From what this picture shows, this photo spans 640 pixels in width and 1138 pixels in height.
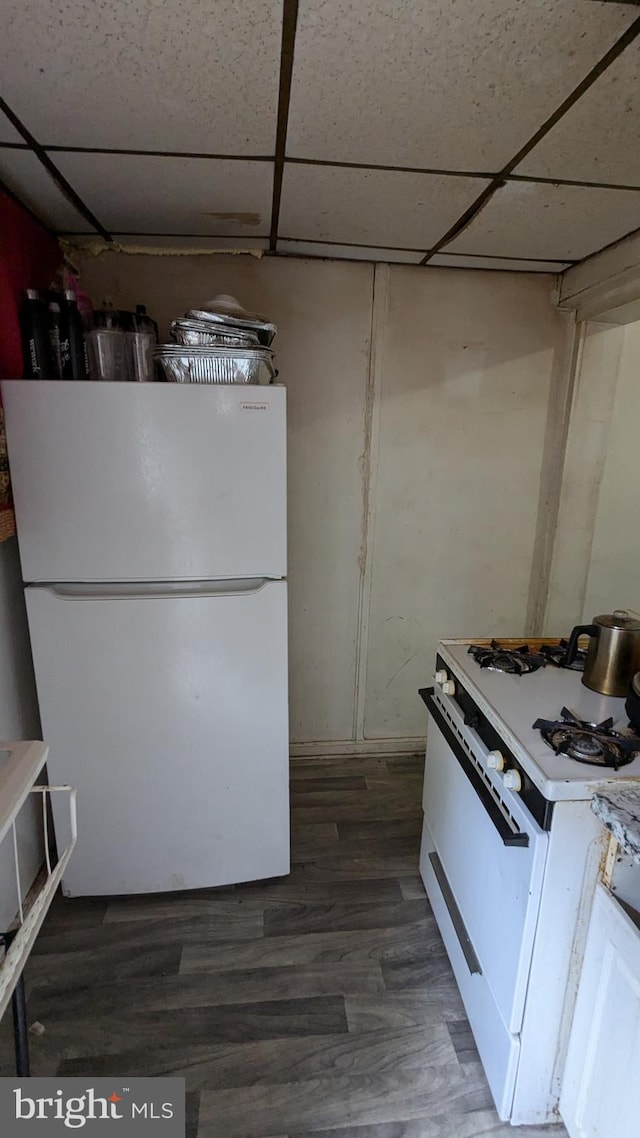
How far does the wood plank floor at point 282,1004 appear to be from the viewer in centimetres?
123

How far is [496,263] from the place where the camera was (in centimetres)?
207

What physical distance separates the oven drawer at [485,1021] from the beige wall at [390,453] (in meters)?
1.02

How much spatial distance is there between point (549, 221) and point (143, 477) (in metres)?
1.48

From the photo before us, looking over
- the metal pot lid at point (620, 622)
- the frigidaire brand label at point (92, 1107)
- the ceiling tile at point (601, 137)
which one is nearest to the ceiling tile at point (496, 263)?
the ceiling tile at point (601, 137)

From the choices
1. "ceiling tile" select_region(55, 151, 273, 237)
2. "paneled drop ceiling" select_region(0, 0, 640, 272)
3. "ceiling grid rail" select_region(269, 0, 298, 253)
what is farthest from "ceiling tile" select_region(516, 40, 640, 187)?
"ceiling tile" select_region(55, 151, 273, 237)

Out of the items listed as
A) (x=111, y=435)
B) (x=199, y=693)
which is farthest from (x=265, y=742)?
(x=111, y=435)

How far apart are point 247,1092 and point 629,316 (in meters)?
2.77

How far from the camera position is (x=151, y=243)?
76.4 inches

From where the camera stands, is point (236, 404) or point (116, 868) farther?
point (116, 868)

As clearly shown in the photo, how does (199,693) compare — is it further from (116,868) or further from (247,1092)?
(247,1092)

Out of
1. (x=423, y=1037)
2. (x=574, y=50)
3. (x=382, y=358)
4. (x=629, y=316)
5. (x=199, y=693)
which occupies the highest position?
(x=574, y=50)

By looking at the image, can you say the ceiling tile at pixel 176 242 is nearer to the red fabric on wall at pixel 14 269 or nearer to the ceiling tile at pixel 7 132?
the red fabric on wall at pixel 14 269

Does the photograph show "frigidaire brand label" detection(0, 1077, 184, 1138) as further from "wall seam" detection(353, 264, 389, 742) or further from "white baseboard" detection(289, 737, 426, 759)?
"wall seam" detection(353, 264, 389, 742)

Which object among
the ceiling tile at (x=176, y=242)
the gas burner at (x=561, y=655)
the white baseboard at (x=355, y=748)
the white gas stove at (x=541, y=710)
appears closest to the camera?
the white gas stove at (x=541, y=710)
